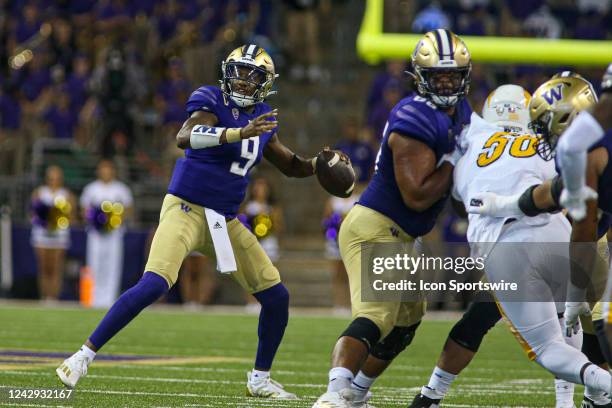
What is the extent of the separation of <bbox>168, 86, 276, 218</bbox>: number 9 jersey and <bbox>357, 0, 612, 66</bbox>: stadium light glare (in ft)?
23.5

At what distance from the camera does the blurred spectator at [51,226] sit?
1386 centimetres

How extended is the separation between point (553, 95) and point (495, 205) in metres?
0.49

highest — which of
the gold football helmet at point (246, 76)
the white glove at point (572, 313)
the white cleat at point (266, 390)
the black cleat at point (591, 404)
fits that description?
the gold football helmet at point (246, 76)

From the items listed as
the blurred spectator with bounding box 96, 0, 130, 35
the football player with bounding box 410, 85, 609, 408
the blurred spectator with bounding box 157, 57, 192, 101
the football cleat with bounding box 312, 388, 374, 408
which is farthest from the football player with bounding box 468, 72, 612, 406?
the blurred spectator with bounding box 96, 0, 130, 35

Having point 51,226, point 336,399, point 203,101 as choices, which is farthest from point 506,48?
point 336,399

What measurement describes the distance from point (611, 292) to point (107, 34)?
13510 millimetres

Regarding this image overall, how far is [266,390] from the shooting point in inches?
238

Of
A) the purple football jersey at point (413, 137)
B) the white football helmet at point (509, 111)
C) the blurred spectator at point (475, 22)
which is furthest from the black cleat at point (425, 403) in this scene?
the blurred spectator at point (475, 22)

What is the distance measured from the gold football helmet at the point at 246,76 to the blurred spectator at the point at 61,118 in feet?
32.9

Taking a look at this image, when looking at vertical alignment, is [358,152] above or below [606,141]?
below

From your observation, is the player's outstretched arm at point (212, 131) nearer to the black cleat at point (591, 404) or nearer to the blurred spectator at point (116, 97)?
the black cleat at point (591, 404)

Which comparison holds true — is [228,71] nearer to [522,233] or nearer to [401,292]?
[401,292]

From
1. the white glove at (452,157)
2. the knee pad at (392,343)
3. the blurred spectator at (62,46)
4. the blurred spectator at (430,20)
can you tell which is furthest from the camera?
the blurred spectator at (62,46)

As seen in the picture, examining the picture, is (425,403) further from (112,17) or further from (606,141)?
(112,17)
